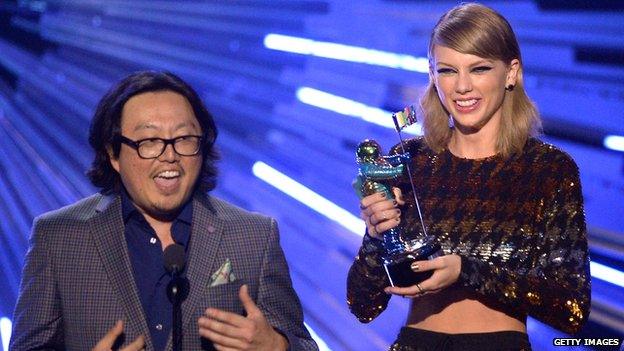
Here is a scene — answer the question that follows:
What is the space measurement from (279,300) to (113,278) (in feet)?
1.38

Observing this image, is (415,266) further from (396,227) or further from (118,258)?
(118,258)

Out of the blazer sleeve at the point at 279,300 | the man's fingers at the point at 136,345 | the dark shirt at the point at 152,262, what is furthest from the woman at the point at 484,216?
the man's fingers at the point at 136,345

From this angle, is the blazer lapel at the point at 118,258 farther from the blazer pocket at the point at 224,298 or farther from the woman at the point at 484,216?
the woman at the point at 484,216

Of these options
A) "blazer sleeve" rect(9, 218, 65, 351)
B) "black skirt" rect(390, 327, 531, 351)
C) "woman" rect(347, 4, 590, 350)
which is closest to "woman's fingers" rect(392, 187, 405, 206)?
"woman" rect(347, 4, 590, 350)

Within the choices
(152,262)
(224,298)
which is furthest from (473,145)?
(152,262)

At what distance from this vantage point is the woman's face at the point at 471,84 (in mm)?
2314

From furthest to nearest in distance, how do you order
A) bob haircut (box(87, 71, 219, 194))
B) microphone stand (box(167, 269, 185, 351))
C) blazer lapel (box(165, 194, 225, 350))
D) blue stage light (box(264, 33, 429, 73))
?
1. blue stage light (box(264, 33, 429, 73))
2. bob haircut (box(87, 71, 219, 194))
3. blazer lapel (box(165, 194, 225, 350))
4. microphone stand (box(167, 269, 185, 351))

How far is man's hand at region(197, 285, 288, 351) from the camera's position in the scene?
2.14m

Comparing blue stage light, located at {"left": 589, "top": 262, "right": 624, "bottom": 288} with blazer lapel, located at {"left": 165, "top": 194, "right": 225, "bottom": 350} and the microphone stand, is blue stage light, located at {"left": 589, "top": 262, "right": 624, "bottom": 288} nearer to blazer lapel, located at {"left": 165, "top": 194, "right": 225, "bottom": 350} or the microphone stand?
blazer lapel, located at {"left": 165, "top": 194, "right": 225, "bottom": 350}

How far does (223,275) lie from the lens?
2430mm

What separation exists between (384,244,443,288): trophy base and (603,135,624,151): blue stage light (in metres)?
1.36

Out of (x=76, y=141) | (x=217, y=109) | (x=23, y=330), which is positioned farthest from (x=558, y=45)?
(x=76, y=141)

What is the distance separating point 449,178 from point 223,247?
1.98 feet

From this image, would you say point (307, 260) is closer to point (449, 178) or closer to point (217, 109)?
point (217, 109)
